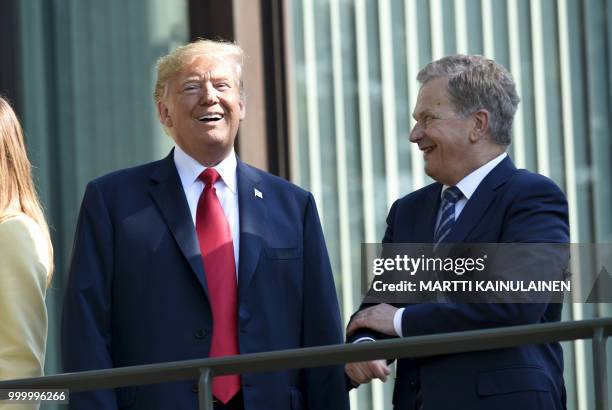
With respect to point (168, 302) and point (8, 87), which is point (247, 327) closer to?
point (168, 302)

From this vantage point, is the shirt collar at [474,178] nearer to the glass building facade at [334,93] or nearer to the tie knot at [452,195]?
the tie knot at [452,195]

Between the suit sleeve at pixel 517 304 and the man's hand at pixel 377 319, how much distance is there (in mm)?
54

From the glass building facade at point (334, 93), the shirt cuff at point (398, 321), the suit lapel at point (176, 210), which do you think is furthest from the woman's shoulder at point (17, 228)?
the glass building facade at point (334, 93)

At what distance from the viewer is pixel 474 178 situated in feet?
13.9

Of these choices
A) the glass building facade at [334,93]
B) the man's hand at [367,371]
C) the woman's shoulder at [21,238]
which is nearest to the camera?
the man's hand at [367,371]

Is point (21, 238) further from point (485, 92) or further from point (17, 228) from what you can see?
point (485, 92)

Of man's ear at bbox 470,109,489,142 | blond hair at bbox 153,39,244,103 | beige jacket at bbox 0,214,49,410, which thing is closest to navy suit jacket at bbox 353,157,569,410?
man's ear at bbox 470,109,489,142

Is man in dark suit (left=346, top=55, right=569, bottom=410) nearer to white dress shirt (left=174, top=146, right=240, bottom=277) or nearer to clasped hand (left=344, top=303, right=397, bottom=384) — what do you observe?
clasped hand (left=344, top=303, right=397, bottom=384)

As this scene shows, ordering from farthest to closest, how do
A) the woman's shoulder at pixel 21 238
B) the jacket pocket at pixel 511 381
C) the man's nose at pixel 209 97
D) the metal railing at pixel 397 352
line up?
1. the man's nose at pixel 209 97
2. the woman's shoulder at pixel 21 238
3. the jacket pocket at pixel 511 381
4. the metal railing at pixel 397 352

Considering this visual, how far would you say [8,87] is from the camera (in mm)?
6988

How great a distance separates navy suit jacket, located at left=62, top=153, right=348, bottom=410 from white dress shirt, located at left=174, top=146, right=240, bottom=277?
0.03 meters

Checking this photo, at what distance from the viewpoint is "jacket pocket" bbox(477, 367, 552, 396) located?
3943 mm

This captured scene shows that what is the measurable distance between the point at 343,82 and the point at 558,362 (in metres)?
2.87

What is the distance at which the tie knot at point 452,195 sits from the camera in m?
4.27
